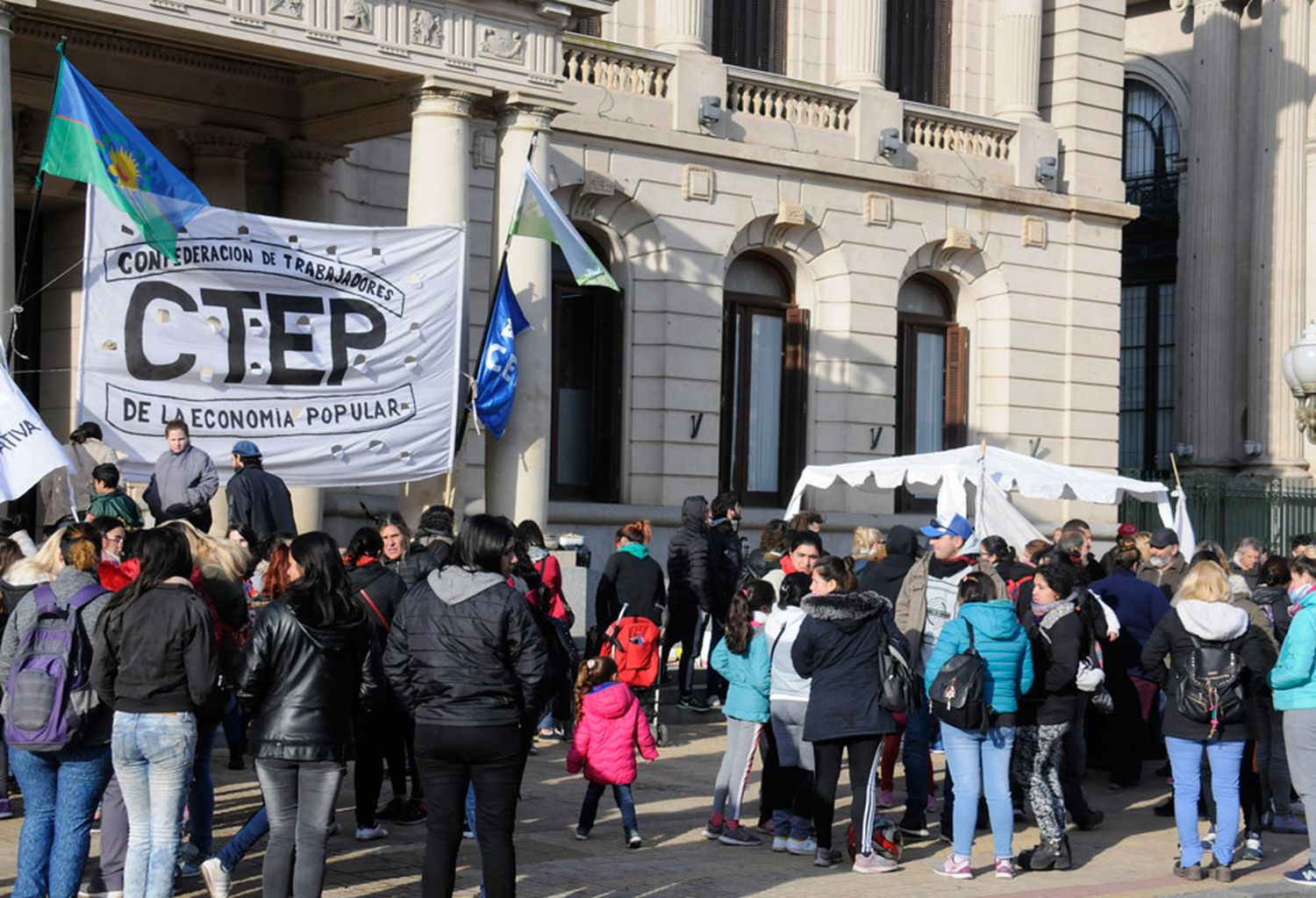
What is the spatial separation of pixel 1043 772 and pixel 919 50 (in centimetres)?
1702

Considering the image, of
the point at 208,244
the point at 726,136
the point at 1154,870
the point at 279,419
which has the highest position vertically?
the point at 726,136

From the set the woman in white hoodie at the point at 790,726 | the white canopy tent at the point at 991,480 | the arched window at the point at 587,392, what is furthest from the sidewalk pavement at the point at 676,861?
the arched window at the point at 587,392

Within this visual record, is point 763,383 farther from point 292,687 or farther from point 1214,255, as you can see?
point 292,687

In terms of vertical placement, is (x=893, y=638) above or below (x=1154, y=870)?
above

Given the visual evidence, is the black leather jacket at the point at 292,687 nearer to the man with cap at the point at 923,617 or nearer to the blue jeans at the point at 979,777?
the blue jeans at the point at 979,777

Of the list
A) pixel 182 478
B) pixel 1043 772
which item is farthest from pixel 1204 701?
pixel 182 478

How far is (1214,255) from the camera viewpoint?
3566cm

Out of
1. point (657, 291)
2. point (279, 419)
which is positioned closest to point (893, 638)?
point (279, 419)

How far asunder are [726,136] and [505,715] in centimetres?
1647

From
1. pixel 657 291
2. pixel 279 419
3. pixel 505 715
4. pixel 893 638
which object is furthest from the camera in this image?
pixel 657 291

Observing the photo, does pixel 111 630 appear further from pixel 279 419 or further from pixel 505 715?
pixel 279 419

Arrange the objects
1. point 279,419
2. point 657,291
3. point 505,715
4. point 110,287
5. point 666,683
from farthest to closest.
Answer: point 657,291, point 666,683, point 279,419, point 110,287, point 505,715

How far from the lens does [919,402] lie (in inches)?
1067

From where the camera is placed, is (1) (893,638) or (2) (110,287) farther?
(2) (110,287)
